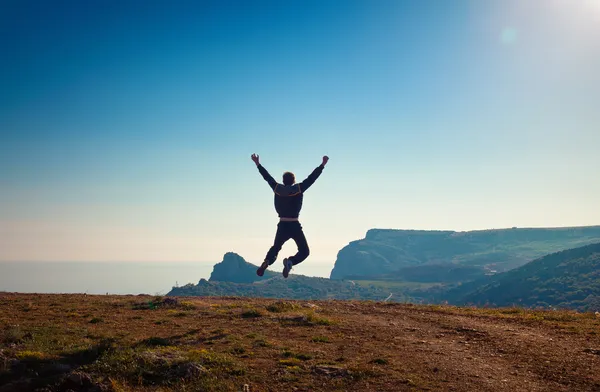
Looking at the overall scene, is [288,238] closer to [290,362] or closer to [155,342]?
[155,342]

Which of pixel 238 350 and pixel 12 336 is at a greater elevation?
pixel 12 336

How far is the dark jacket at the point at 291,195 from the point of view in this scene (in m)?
15.7

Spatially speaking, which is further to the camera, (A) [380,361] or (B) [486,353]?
(B) [486,353]

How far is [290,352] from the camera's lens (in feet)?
36.9

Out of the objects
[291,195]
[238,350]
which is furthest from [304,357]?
[291,195]

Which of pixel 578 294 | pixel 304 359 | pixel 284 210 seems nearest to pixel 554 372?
pixel 304 359

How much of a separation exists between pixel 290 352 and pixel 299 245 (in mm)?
5791

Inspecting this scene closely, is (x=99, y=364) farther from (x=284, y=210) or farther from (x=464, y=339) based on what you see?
(x=464, y=339)

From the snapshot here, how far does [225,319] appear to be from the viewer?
1711 cm

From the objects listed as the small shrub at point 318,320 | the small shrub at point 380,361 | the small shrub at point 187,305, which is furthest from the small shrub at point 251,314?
the small shrub at point 380,361

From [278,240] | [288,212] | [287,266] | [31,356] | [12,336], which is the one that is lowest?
[31,356]

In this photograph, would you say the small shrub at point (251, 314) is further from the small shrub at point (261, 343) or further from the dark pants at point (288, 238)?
the small shrub at point (261, 343)

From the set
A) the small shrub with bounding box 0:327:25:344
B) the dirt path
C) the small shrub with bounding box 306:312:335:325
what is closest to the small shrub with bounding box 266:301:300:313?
the small shrub with bounding box 306:312:335:325

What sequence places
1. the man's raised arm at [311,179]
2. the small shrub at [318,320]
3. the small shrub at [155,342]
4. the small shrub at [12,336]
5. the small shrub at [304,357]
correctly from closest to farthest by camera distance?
the small shrub at [304,357]
the small shrub at [155,342]
the small shrub at [12,336]
the man's raised arm at [311,179]
the small shrub at [318,320]
